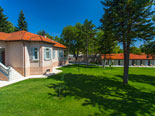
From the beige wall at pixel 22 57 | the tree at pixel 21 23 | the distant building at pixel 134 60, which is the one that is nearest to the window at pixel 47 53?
the beige wall at pixel 22 57

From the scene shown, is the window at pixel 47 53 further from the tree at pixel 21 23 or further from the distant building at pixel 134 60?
the tree at pixel 21 23

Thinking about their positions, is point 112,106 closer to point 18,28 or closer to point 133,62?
point 133,62

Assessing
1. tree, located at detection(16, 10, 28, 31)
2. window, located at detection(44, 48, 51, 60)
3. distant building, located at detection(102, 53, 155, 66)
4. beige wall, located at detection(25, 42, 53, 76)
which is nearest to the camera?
beige wall, located at detection(25, 42, 53, 76)

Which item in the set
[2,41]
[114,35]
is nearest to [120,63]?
[114,35]

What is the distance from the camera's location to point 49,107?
3.79 metres

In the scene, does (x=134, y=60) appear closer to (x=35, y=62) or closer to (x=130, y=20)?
(x=130, y=20)

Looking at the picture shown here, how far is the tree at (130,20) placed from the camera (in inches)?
236

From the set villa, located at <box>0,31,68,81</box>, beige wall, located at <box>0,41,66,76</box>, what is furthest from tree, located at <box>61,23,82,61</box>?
beige wall, located at <box>0,41,66,76</box>

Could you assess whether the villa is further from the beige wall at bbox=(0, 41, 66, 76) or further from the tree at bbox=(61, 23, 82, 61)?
the tree at bbox=(61, 23, 82, 61)

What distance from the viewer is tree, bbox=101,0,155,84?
5.98 meters

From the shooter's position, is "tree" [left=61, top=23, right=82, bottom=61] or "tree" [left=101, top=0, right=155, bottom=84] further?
"tree" [left=61, top=23, right=82, bottom=61]

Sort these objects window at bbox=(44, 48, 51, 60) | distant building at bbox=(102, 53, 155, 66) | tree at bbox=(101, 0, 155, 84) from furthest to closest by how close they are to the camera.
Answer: distant building at bbox=(102, 53, 155, 66), window at bbox=(44, 48, 51, 60), tree at bbox=(101, 0, 155, 84)

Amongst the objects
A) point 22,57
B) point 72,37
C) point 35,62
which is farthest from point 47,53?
point 72,37

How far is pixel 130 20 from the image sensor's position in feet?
20.1
